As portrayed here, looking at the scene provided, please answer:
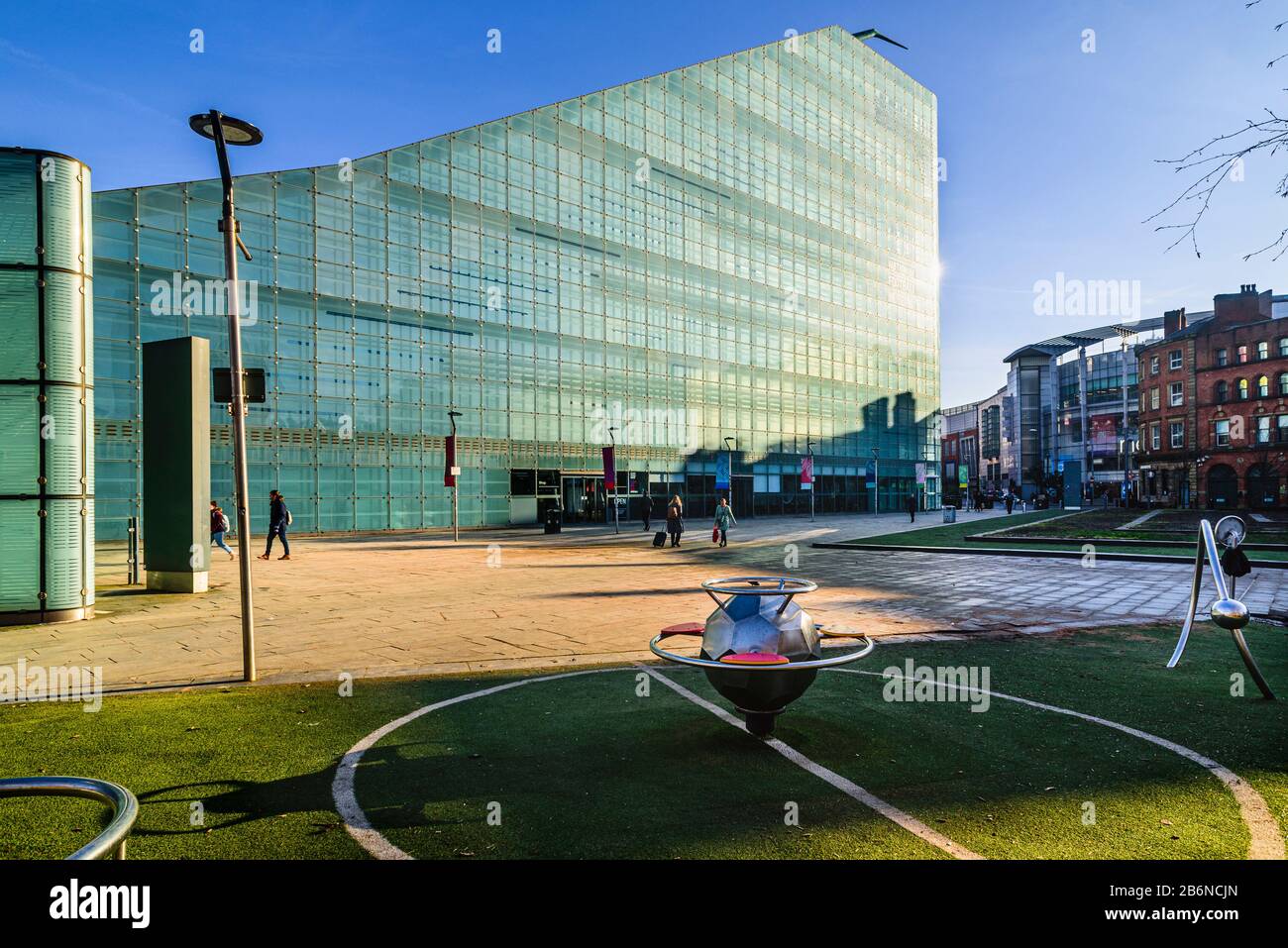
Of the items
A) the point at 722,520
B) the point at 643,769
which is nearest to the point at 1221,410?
the point at 722,520

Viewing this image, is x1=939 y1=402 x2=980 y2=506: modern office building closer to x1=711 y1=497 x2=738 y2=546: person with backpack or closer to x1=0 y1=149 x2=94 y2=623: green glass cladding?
x1=711 y1=497 x2=738 y2=546: person with backpack

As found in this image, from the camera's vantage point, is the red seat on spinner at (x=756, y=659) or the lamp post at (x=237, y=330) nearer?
the red seat on spinner at (x=756, y=659)

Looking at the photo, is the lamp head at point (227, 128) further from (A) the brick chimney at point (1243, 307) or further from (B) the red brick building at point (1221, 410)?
(A) the brick chimney at point (1243, 307)

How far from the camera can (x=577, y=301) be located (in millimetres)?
51250

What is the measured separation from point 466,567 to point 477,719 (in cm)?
1537

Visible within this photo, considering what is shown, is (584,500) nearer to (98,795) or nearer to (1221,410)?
(98,795)

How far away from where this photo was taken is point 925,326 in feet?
270

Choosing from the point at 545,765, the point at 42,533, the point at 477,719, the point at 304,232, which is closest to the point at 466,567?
the point at 42,533

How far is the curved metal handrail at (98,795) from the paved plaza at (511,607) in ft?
19.0

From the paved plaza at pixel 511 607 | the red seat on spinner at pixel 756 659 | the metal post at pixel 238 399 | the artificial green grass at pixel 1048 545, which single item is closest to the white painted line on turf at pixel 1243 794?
the red seat on spinner at pixel 756 659

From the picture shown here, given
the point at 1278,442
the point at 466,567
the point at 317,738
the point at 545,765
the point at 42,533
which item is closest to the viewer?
the point at 545,765

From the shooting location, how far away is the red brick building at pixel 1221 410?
57938mm

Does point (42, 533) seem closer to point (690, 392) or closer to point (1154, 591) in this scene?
point (1154, 591)

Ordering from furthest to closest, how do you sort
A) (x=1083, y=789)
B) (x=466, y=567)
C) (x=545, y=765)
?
(x=466, y=567)
(x=545, y=765)
(x=1083, y=789)
